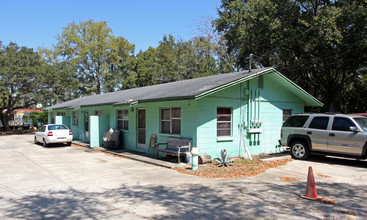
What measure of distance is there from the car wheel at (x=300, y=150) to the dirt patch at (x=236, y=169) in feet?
2.83

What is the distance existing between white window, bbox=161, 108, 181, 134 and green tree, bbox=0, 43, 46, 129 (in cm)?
2199

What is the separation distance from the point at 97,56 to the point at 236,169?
37570 millimetres

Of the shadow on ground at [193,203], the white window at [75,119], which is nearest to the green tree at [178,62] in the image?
the white window at [75,119]

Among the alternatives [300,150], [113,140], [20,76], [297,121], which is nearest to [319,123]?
[297,121]

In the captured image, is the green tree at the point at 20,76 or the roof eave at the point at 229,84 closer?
the roof eave at the point at 229,84

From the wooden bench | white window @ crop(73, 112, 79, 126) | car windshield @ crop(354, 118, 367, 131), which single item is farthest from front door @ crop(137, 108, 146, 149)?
white window @ crop(73, 112, 79, 126)

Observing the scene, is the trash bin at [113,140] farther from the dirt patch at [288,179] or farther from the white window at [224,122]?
the dirt patch at [288,179]

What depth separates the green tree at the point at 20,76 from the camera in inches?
1089

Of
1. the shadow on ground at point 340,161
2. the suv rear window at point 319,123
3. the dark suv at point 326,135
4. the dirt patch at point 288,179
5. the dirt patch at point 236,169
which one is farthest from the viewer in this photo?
the suv rear window at point 319,123

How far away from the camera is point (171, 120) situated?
39.7ft

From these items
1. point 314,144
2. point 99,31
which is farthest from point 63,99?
point 314,144

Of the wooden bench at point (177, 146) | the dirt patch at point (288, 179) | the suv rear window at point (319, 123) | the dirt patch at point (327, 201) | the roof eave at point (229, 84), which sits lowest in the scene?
the dirt patch at point (288, 179)

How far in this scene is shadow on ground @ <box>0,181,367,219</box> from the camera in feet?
17.3

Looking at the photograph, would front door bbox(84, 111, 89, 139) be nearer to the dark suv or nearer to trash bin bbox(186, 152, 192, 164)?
trash bin bbox(186, 152, 192, 164)
